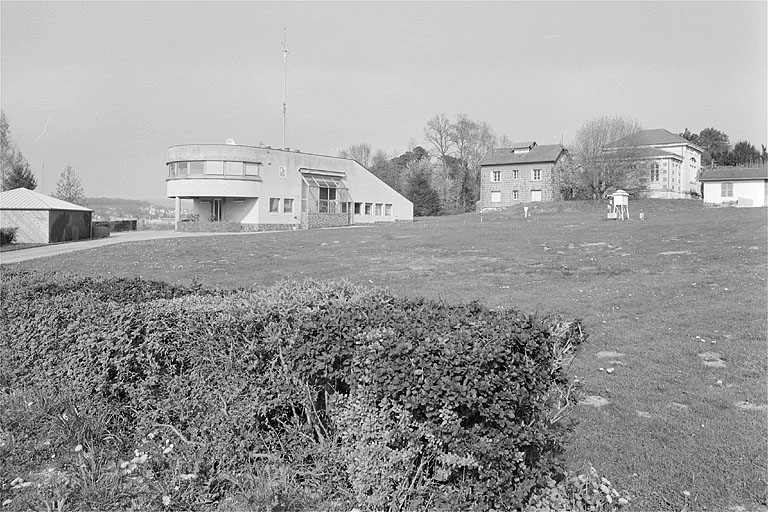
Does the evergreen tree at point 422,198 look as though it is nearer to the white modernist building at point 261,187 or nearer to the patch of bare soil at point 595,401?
the white modernist building at point 261,187

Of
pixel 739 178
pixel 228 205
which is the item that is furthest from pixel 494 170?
pixel 228 205

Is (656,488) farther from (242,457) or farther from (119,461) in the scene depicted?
(119,461)

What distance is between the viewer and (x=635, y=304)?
908cm

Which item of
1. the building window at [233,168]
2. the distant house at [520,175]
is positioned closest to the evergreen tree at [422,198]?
the distant house at [520,175]

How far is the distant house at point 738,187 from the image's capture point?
50.1 m

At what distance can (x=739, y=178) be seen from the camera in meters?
50.9

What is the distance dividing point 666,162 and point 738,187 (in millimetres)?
11399

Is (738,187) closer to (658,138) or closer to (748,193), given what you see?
(748,193)

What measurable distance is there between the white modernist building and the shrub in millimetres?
12941

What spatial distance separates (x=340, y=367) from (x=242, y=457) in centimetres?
91

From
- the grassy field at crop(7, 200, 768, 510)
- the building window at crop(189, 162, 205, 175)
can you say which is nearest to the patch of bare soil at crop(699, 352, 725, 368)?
the grassy field at crop(7, 200, 768, 510)

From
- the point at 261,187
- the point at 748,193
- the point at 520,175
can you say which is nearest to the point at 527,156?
the point at 520,175

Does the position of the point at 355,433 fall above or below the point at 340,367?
below

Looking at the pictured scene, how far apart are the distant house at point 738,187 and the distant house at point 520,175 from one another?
15192mm
